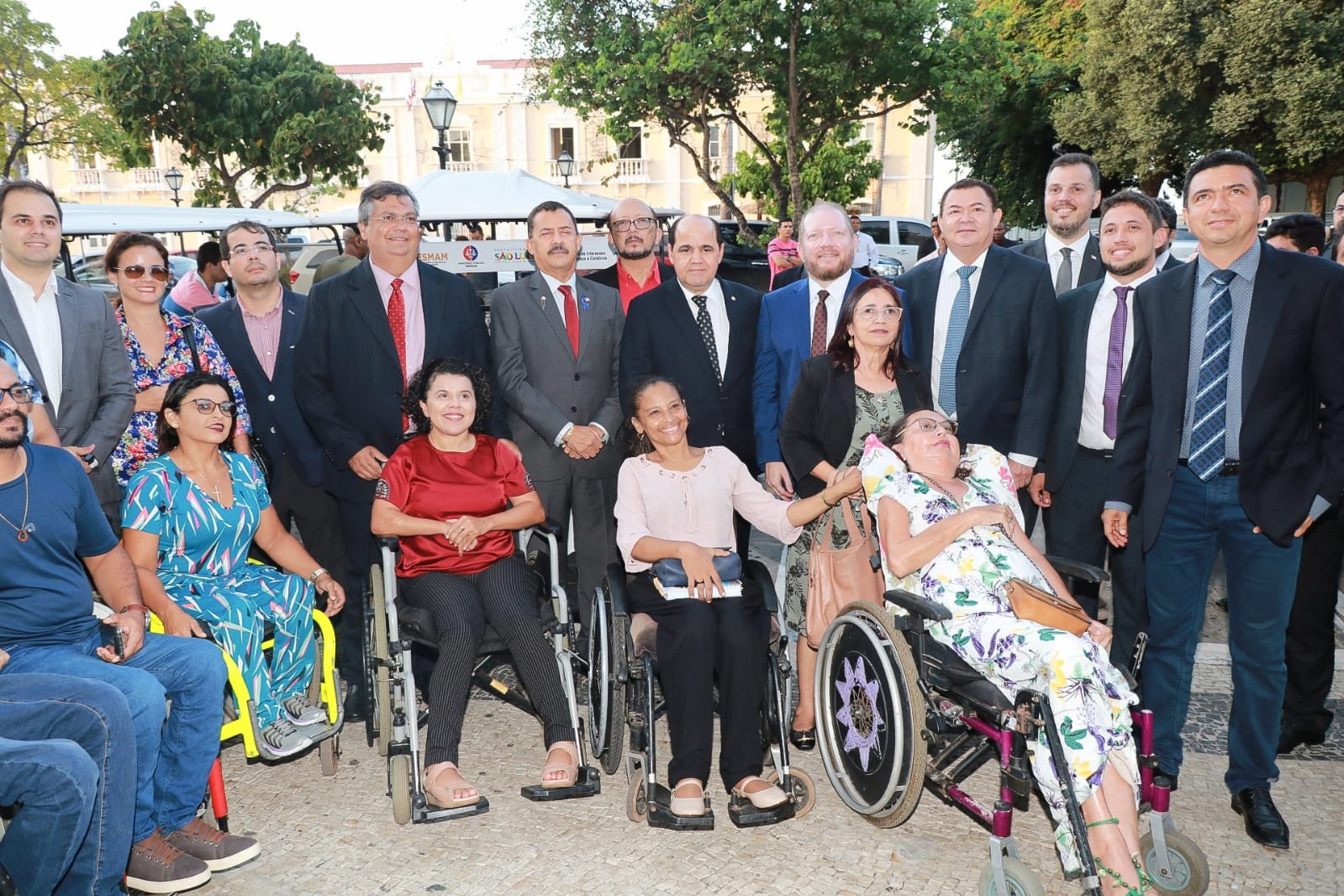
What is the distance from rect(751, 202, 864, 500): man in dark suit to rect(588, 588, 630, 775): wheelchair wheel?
95cm

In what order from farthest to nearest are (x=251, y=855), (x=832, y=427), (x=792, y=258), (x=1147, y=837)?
(x=792, y=258) → (x=832, y=427) → (x=251, y=855) → (x=1147, y=837)

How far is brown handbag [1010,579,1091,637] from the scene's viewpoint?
2.71 m

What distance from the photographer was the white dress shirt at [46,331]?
3.41 metres

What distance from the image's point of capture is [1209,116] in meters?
18.4

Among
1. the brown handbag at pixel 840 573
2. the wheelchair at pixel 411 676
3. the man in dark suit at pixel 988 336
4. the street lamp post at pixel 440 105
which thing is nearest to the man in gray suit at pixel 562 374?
the wheelchair at pixel 411 676

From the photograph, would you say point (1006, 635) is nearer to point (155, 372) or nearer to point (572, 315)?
point (572, 315)

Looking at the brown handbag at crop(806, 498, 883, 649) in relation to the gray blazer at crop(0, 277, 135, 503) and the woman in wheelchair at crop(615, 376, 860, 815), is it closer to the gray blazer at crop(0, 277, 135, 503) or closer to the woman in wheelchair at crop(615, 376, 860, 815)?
the woman in wheelchair at crop(615, 376, 860, 815)

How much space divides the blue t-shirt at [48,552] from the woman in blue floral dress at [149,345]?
2.77ft

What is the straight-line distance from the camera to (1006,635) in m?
2.65

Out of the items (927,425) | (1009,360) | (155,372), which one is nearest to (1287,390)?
(1009,360)

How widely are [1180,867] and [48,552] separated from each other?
3.24m

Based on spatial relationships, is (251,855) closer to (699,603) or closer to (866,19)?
(699,603)

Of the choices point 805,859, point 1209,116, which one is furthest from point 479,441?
point 1209,116

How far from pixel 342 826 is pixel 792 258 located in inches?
364
